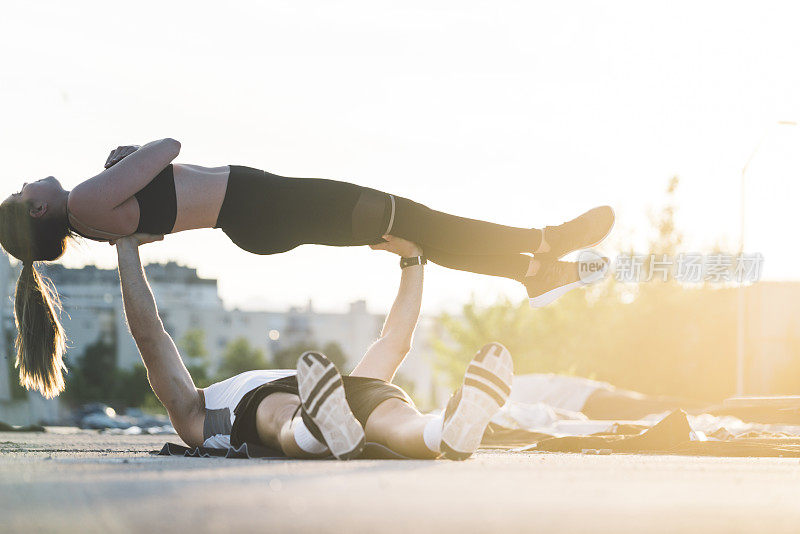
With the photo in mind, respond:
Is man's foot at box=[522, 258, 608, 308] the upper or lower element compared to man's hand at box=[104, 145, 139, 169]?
lower

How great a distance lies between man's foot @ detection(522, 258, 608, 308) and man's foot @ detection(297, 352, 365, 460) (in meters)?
1.64

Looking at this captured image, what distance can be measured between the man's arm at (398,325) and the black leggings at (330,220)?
10cm

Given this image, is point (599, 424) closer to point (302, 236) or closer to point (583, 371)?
point (302, 236)

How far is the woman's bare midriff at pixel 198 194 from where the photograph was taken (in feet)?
12.4

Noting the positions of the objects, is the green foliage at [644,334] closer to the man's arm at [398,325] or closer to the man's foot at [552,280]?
the man's foot at [552,280]

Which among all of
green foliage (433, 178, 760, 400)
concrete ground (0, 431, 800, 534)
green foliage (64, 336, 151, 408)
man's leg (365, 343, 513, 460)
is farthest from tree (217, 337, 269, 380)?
concrete ground (0, 431, 800, 534)

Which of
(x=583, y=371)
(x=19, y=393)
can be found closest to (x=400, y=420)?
(x=19, y=393)

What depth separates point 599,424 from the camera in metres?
5.44

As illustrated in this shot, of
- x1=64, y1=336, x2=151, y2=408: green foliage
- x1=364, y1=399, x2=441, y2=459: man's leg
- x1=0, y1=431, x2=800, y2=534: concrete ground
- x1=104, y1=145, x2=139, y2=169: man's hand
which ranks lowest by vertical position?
x1=64, y1=336, x2=151, y2=408: green foliage

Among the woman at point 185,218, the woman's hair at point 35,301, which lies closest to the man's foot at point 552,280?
the woman at point 185,218

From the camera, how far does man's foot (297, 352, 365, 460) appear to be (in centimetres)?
274

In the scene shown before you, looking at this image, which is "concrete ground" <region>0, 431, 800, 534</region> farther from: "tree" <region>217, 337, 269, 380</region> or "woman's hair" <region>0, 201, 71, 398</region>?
"tree" <region>217, 337, 269, 380</region>

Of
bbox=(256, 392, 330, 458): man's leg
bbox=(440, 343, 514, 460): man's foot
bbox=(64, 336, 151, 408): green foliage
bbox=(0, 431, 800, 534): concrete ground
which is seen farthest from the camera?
bbox=(64, 336, 151, 408): green foliage

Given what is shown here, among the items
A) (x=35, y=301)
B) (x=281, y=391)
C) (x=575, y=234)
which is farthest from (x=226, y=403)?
(x=575, y=234)
